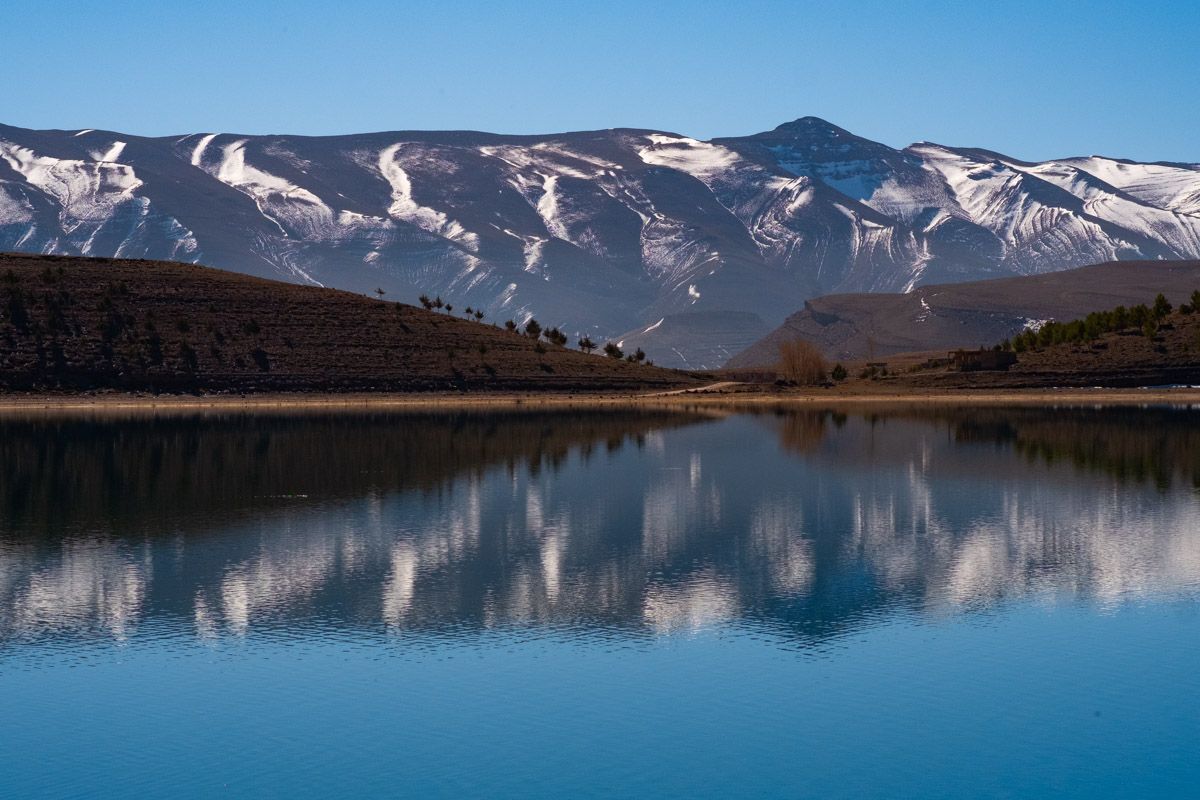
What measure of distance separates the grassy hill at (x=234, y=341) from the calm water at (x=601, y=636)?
7382 centimetres

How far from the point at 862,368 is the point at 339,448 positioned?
120578mm

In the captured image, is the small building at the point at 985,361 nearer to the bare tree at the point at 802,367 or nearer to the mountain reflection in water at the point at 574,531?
the bare tree at the point at 802,367

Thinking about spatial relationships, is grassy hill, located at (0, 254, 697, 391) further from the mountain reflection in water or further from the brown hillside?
the mountain reflection in water

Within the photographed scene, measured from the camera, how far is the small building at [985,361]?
166625 millimetres

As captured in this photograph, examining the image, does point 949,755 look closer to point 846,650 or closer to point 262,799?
point 846,650

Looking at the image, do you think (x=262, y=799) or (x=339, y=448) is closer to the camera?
(x=262, y=799)

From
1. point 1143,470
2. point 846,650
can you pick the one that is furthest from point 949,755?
point 1143,470

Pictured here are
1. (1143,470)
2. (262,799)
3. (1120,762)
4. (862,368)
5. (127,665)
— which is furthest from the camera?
(862,368)

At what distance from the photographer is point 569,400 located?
148m

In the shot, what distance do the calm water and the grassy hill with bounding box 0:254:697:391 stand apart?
73815mm

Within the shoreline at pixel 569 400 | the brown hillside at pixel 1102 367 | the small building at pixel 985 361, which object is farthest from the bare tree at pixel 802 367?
the small building at pixel 985 361

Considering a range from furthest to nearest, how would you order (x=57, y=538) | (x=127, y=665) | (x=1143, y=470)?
(x=1143, y=470)
(x=57, y=538)
(x=127, y=665)

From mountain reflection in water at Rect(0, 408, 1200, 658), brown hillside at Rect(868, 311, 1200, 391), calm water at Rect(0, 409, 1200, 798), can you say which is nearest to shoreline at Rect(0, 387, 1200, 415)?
brown hillside at Rect(868, 311, 1200, 391)

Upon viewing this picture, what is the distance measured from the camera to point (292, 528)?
163ft
